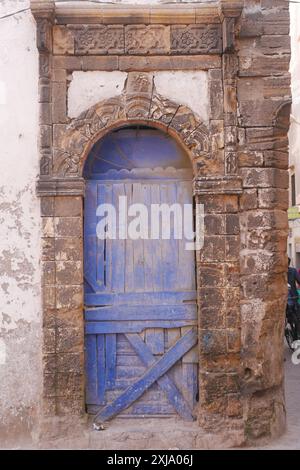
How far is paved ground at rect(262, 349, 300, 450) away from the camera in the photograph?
15.6 feet

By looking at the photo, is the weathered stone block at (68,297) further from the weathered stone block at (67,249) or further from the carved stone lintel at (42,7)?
the carved stone lintel at (42,7)

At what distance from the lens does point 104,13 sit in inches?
189

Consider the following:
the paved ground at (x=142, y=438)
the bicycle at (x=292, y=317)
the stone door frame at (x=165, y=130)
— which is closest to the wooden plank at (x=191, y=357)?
the stone door frame at (x=165, y=130)

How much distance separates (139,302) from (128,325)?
23 cm

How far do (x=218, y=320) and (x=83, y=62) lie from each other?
103 inches

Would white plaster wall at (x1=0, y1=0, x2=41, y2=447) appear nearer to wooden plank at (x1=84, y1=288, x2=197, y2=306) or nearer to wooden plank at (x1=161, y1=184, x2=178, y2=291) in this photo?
wooden plank at (x1=84, y1=288, x2=197, y2=306)

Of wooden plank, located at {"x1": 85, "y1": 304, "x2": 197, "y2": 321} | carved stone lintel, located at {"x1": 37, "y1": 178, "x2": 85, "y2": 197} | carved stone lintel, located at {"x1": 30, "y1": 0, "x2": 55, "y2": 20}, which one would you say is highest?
carved stone lintel, located at {"x1": 30, "y1": 0, "x2": 55, "y2": 20}

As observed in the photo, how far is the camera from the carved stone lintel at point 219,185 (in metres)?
4.75

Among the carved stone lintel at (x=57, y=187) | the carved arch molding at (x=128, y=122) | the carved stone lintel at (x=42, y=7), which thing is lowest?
the carved stone lintel at (x=57, y=187)

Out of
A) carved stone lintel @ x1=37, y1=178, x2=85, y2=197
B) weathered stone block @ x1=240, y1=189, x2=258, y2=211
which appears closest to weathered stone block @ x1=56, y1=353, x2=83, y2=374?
carved stone lintel @ x1=37, y1=178, x2=85, y2=197

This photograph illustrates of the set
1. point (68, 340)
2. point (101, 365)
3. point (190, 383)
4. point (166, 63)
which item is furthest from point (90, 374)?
point (166, 63)

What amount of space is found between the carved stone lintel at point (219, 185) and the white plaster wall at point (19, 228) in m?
1.49

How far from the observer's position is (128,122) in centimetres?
482
